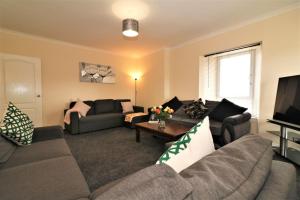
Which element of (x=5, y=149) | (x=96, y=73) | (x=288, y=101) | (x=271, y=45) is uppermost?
(x=271, y=45)

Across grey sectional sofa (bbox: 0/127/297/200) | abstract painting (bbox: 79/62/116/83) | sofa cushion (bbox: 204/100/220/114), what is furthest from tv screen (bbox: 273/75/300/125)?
abstract painting (bbox: 79/62/116/83)

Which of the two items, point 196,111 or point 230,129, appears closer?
point 230,129

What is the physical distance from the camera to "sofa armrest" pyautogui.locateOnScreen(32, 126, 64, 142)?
1.94 m

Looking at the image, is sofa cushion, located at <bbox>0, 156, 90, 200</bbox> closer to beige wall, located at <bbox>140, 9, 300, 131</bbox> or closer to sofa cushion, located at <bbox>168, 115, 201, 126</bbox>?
sofa cushion, located at <bbox>168, 115, 201, 126</bbox>

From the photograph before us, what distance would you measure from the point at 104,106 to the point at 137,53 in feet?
6.99

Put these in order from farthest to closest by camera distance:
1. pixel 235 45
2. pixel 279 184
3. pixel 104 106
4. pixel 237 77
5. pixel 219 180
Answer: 1. pixel 104 106
2. pixel 237 77
3. pixel 235 45
4. pixel 279 184
5. pixel 219 180

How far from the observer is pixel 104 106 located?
15.0ft

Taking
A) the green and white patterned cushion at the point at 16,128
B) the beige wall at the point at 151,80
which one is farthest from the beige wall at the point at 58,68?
the green and white patterned cushion at the point at 16,128

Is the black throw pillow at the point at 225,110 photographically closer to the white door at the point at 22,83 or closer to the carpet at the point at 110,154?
the carpet at the point at 110,154

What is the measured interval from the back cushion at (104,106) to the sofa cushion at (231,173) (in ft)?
13.8

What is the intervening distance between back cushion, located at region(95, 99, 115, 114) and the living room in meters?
0.38

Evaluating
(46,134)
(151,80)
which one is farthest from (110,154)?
(151,80)

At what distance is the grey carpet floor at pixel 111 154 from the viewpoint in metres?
1.91

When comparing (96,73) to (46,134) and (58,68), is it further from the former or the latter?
(46,134)
